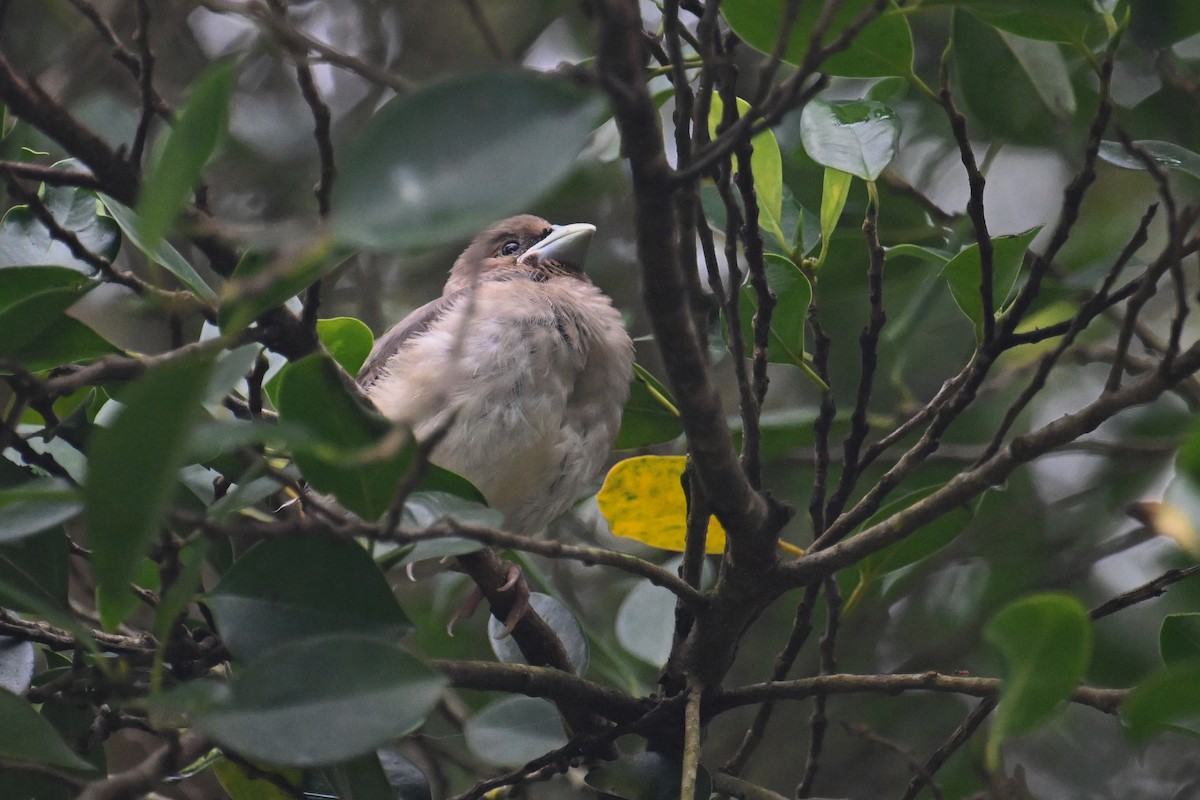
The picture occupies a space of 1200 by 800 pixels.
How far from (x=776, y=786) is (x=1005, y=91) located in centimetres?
270

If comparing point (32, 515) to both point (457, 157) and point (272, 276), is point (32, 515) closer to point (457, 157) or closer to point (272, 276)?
point (272, 276)

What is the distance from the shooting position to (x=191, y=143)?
1180 millimetres

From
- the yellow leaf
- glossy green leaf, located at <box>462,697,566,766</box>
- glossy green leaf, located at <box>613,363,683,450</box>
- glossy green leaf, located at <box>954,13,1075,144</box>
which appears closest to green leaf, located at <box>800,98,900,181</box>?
glossy green leaf, located at <box>954,13,1075,144</box>

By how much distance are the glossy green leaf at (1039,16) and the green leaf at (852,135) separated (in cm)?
28

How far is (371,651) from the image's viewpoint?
129 centimetres

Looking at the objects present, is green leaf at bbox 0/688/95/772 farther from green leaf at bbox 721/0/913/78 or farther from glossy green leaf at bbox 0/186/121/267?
green leaf at bbox 721/0/913/78

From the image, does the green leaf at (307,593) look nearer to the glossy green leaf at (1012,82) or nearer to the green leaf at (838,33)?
the green leaf at (838,33)

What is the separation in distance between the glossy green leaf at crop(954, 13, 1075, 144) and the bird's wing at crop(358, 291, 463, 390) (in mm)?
1524

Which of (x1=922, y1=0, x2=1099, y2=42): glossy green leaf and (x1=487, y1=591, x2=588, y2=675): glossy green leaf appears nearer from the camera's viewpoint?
(x1=922, y1=0, x2=1099, y2=42): glossy green leaf

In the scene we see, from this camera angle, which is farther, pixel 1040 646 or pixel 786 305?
pixel 786 305

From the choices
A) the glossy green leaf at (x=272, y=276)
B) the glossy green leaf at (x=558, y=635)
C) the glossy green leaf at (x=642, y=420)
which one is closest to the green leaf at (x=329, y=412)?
the glossy green leaf at (x=272, y=276)

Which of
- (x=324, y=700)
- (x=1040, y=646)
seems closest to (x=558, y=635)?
(x=324, y=700)

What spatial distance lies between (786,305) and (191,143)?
1.35m

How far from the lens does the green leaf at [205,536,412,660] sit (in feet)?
4.94
